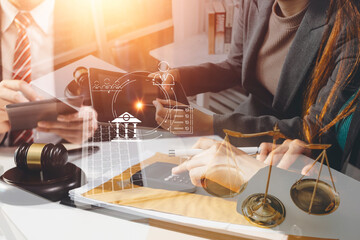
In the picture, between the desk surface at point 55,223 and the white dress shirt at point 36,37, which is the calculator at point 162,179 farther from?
the white dress shirt at point 36,37

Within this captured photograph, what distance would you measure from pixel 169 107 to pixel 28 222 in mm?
393

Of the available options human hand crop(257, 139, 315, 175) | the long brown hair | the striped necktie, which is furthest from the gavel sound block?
the long brown hair

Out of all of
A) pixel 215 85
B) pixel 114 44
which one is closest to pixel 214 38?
Answer: pixel 215 85

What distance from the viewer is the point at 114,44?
0.75 metres

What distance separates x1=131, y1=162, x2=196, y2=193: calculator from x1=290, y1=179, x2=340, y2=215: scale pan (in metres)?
0.23

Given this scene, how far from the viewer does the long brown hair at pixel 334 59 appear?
25.7 inches

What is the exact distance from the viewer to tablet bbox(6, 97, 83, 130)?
79 cm

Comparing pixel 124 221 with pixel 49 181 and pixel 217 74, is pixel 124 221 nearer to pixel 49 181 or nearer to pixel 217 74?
pixel 49 181

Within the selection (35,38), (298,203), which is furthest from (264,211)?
(35,38)

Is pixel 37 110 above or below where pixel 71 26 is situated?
below

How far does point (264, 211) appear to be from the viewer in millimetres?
646

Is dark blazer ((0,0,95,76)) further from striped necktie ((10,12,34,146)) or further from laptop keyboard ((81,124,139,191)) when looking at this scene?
laptop keyboard ((81,124,139,191))

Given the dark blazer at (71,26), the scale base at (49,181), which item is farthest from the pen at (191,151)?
the dark blazer at (71,26)

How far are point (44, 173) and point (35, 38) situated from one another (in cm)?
36
